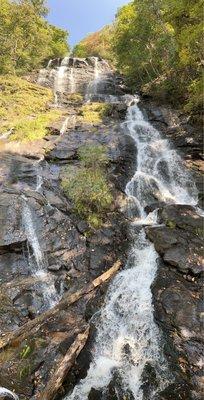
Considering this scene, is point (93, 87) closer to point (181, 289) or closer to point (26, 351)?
point (181, 289)

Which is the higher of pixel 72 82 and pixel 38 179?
pixel 72 82

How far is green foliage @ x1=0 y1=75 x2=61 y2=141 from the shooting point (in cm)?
1803

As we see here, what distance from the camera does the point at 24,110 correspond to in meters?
20.9

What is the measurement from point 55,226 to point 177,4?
1206 cm

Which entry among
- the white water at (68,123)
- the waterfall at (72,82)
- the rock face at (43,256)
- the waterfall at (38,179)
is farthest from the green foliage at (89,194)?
the waterfall at (72,82)

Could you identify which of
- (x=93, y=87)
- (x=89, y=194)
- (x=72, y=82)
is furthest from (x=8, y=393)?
(x=72, y=82)

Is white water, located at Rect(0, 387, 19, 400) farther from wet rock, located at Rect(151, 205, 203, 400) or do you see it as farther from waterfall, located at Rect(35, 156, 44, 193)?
waterfall, located at Rect(35, 156, 44, 193)

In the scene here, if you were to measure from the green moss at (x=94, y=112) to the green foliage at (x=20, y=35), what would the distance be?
7.32m

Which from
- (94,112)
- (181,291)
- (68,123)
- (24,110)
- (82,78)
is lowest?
(181,291)

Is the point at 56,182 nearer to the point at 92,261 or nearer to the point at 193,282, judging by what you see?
the point at 92,261

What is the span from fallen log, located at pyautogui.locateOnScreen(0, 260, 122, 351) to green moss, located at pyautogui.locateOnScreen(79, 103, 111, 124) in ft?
38.0

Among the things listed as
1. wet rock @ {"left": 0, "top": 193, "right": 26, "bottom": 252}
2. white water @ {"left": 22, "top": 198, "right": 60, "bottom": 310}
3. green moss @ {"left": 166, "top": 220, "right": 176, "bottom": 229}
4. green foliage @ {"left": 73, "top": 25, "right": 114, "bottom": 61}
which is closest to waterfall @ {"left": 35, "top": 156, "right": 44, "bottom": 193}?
white water @ {"left": 22, "top": 198, "right": 60, "bottom": 310}

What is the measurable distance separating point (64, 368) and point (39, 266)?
375 cm

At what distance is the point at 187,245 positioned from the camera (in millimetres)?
11164
